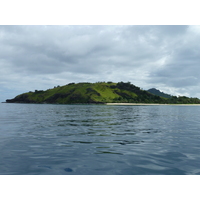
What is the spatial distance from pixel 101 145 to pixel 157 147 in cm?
489

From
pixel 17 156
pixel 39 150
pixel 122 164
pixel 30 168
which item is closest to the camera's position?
pixel 30 168

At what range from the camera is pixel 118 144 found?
16375 mm

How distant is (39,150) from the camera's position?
14.2 m

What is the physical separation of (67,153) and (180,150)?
9.12 meters

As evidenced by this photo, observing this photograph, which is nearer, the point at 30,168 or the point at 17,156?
the point at 30,168

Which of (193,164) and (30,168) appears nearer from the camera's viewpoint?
(30,168)

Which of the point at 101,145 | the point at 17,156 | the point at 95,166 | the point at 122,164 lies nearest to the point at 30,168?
the point at 17,156
